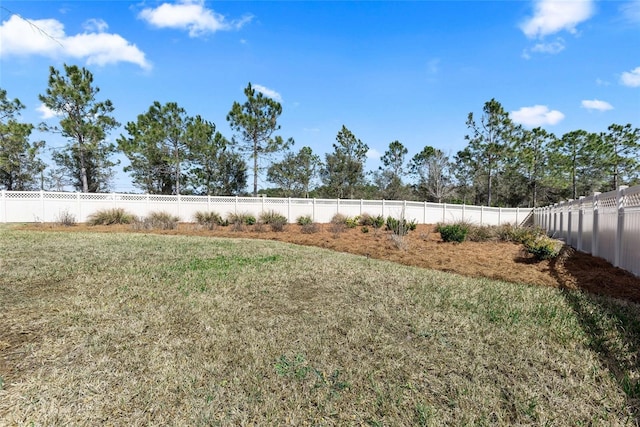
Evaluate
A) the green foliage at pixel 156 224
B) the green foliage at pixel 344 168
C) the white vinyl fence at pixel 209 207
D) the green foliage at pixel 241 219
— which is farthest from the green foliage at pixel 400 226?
the green foliage at pixel 344 168

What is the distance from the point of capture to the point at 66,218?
13.6 meters

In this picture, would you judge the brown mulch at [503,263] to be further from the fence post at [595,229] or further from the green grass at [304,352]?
the green grass at [304,352]

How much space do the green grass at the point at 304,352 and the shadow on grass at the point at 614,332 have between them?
0.02 meters

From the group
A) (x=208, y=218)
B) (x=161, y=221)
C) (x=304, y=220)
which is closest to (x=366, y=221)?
(x=304, y=220)

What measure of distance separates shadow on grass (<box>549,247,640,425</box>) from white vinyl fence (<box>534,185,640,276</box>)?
104 centimetres

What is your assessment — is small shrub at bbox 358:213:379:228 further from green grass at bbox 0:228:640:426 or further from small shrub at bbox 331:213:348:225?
green grass at bbox 0:228:640:426

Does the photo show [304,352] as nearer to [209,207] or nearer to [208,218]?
[208,218]

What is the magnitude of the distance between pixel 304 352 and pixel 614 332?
2.92m

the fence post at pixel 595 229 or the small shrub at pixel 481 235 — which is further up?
the fence post at pixel 595 229

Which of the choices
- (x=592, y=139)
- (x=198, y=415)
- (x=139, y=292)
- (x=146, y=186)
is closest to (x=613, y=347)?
(x=198, y=415)

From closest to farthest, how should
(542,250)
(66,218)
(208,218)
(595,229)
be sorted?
(542,250) → (595,229) → (66,218) → (208,218)

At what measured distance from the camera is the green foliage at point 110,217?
13742mm

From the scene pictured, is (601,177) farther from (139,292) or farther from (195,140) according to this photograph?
(139,292)

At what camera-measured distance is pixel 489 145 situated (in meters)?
30.0
